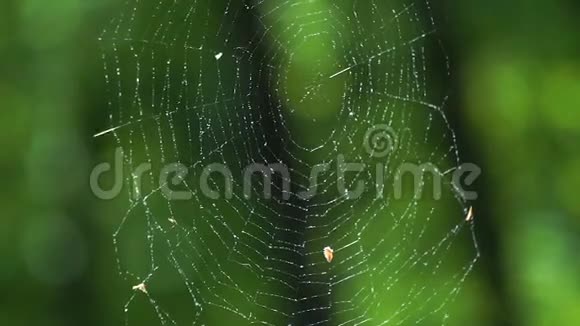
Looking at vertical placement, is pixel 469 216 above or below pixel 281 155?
below

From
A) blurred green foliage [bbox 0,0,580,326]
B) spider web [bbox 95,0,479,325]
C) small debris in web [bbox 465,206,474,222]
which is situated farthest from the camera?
small debris in web [bbox 465,206,474,222]

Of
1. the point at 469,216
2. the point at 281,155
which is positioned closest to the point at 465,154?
the point at 469,216

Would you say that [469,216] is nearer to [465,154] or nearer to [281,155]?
[465,154]

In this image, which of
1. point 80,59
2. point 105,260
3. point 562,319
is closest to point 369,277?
point 562,319

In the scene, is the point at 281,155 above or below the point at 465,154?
above

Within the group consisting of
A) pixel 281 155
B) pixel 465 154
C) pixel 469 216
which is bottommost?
pixel 469 216

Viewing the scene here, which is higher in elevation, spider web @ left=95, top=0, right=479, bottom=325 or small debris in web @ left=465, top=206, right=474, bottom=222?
spider web @ left=95, top=0, right=479, bottom=325
